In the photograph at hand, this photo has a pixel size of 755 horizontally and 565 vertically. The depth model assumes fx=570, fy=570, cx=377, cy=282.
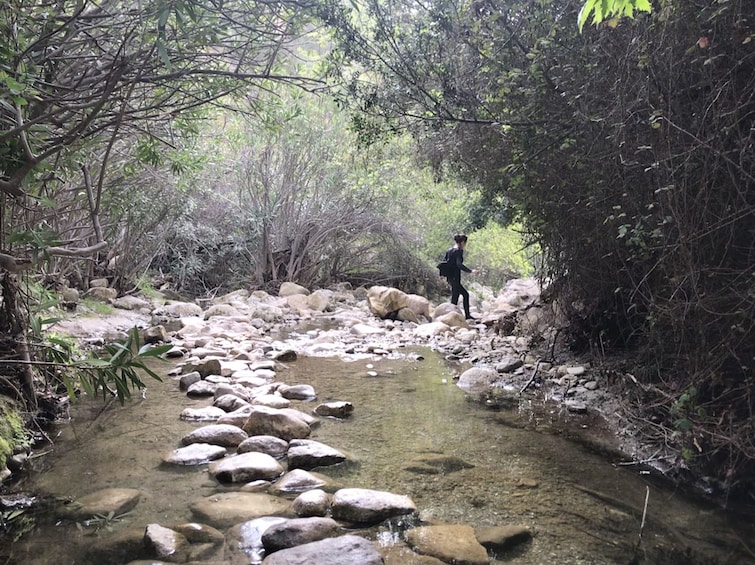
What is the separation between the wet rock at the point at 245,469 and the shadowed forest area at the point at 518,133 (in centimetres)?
99

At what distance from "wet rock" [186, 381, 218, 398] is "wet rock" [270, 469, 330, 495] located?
198cm

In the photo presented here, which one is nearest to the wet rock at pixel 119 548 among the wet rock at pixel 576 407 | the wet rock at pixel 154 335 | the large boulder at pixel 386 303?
the wet rock at pixel 576 407

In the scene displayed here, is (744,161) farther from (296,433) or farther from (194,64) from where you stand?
(194,64)

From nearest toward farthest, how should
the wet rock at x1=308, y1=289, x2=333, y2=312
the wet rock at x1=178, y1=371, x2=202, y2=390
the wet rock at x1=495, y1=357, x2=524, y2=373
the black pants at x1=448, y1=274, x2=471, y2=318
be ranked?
the wet rock at x1=178, y1=371, x2=202, y2=390
the wet rock at x1=495, y1=357, x2=524, y2=373
the black pants at x1=448, y1=274, x2=471, y2=318
the wet rock at x1=308, y1=289, x2=333, y2=312

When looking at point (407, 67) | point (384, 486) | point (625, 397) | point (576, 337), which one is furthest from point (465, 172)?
point (384, 486)

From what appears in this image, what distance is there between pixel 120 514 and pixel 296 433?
129 cm

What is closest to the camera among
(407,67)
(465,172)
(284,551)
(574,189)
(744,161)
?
(284,551)

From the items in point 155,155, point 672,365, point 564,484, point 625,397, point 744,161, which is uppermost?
point 155,155

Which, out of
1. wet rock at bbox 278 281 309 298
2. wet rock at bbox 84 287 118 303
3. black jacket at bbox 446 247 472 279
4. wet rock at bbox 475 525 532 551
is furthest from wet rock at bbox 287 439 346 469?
wet rock at bbox 278 281 309 298

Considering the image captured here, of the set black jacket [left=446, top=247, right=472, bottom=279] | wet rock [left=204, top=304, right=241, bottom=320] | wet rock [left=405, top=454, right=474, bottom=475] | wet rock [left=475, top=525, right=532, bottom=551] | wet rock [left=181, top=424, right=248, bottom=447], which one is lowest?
wet rock [left=405, top=454, right=474, bottom=475]

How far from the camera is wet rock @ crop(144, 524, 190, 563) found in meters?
2.24

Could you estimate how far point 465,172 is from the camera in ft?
22.4

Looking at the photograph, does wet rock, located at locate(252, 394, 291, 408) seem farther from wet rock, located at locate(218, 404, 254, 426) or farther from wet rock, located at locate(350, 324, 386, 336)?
wet rock, located at locate(350, 324, 386, 336)

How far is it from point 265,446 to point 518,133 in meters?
2.90
